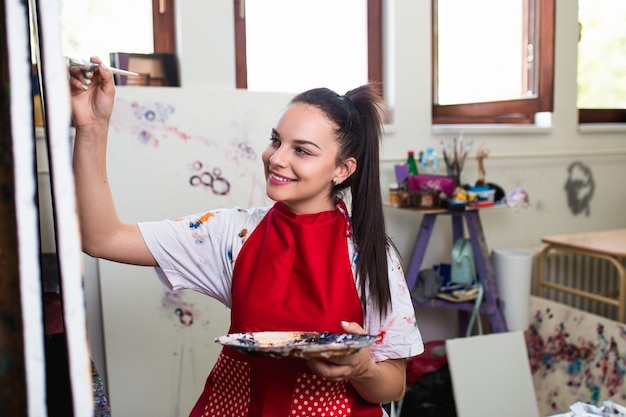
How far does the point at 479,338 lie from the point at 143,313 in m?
1.18

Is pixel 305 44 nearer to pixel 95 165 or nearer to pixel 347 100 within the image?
pixel 347 100

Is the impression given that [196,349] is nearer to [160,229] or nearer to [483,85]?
[160,229]

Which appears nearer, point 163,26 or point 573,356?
point 163,26

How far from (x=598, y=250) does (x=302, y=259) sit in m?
1.64

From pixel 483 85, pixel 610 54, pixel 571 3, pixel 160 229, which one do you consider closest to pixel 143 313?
pixel 160 229

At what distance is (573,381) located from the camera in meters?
2.41

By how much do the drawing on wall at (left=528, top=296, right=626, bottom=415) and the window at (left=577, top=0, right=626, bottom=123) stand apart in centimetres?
124

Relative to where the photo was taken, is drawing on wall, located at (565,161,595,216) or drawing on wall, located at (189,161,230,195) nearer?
drawing on wall, located at (189,161,230,195)

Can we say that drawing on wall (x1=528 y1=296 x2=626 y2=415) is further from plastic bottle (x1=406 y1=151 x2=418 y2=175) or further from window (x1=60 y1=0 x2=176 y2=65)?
window (x1=60 y1=0 x2=176 y2=65)

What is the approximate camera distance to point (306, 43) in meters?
2.55

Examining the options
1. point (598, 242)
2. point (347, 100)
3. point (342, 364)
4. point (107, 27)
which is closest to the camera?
point (342, 364)

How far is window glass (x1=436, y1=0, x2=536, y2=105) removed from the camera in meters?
2.77

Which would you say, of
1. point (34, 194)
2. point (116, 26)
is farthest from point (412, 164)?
point (34, 194)

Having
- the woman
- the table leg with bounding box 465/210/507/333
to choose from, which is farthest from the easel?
the table leg with bounding box 465/210/507/333
